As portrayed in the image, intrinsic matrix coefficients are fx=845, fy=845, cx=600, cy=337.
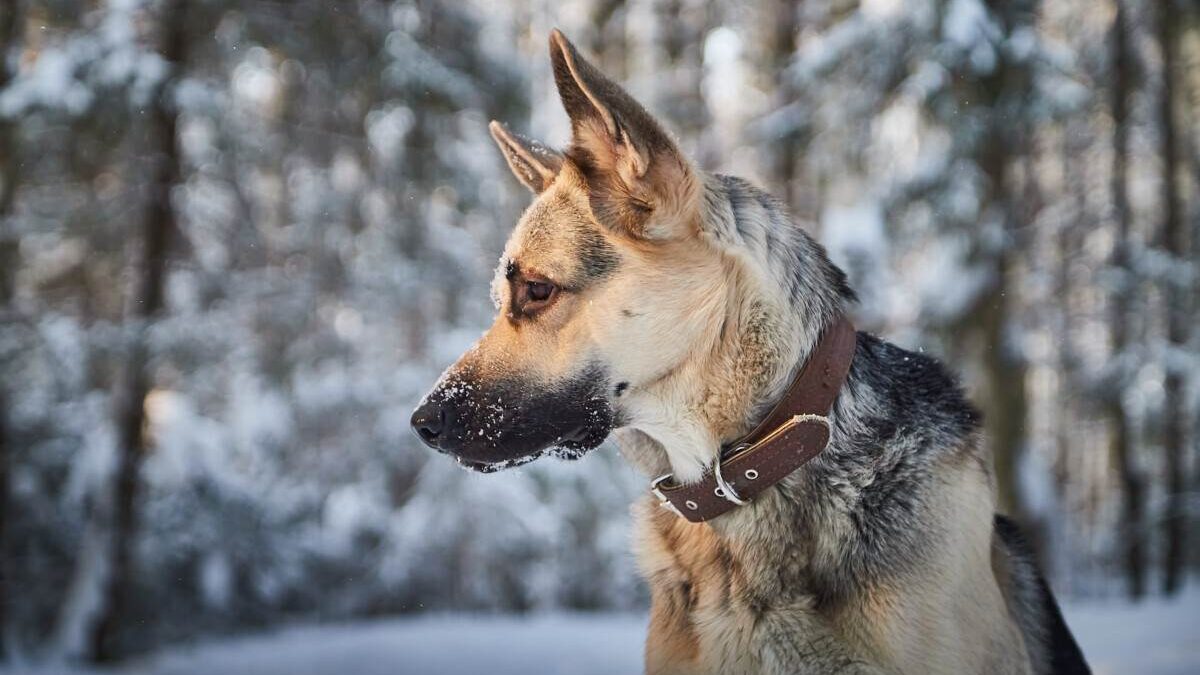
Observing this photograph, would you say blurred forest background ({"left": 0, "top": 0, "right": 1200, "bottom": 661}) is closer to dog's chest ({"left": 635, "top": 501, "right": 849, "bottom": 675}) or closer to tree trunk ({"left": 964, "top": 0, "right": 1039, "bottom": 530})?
tree trunk ({"left": 964, "top": 0, "right": 1039, "bottom": 530})

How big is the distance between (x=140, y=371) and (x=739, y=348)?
694 cm

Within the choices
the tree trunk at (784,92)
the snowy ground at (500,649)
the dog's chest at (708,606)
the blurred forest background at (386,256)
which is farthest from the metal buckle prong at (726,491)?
the tree trunk at (784,92)

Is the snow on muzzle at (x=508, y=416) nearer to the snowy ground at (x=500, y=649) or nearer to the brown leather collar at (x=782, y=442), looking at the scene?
the brown leather collar at (x=782, y=442)

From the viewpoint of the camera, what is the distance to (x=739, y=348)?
226 centimetres

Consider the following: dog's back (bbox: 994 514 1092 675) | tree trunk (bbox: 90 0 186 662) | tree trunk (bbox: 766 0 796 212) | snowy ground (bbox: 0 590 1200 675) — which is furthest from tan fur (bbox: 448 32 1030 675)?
tree trunk (bbox: 766 0 796 212)

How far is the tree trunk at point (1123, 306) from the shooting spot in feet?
39.4

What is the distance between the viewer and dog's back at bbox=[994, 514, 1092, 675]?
260 cm

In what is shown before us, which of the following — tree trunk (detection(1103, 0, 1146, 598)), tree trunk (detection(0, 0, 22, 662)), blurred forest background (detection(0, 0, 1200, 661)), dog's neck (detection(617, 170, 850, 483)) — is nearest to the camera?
dog's neck (detection(617, 170, 850, 483))

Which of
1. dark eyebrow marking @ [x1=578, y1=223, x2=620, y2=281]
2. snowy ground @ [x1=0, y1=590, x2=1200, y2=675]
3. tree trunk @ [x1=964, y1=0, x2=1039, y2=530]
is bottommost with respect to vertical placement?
snowy ground @ [x1=0, y1=590, x2=1200, y2=675]

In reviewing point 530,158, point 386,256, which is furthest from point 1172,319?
point 530,158

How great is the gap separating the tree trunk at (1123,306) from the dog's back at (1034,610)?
9932 mm

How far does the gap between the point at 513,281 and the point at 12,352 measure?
7.61 metres

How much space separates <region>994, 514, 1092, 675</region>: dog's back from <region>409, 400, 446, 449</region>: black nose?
1.71m

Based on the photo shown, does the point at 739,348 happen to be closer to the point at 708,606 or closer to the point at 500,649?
the point at 708,606
